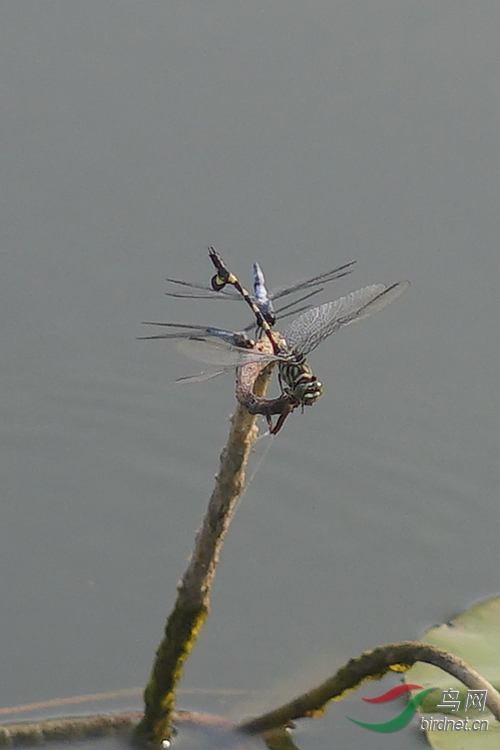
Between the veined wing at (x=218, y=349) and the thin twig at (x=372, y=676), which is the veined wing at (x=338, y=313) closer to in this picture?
the veined wing at (x=218, y=349)

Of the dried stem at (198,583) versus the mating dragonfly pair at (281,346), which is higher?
the mating dragonfly pair at (281,346)

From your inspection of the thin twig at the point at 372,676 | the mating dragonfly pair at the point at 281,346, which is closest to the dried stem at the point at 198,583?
the mating dragonfly pair at the point at 281,346

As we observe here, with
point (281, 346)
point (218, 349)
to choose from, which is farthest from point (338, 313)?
point (218, 349)

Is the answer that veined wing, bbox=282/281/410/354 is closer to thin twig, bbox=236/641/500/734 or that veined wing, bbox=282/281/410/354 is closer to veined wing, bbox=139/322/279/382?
veined wing, bbox=139/322/279/382

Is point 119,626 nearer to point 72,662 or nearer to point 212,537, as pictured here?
point 72,662

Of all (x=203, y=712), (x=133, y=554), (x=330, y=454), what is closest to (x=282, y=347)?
(x=203, y=712)

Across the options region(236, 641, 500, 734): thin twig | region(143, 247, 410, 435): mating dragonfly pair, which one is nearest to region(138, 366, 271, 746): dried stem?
region(143, 247, 410, 435): mating dragonfly pair

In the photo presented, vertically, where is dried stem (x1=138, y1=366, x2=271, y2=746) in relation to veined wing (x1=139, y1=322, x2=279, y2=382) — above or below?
below

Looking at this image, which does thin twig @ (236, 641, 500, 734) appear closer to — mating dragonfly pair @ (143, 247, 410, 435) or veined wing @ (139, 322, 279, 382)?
mating dragonfly pair @ (143, 247, 410, 435)

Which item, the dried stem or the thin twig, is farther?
the dried stem
